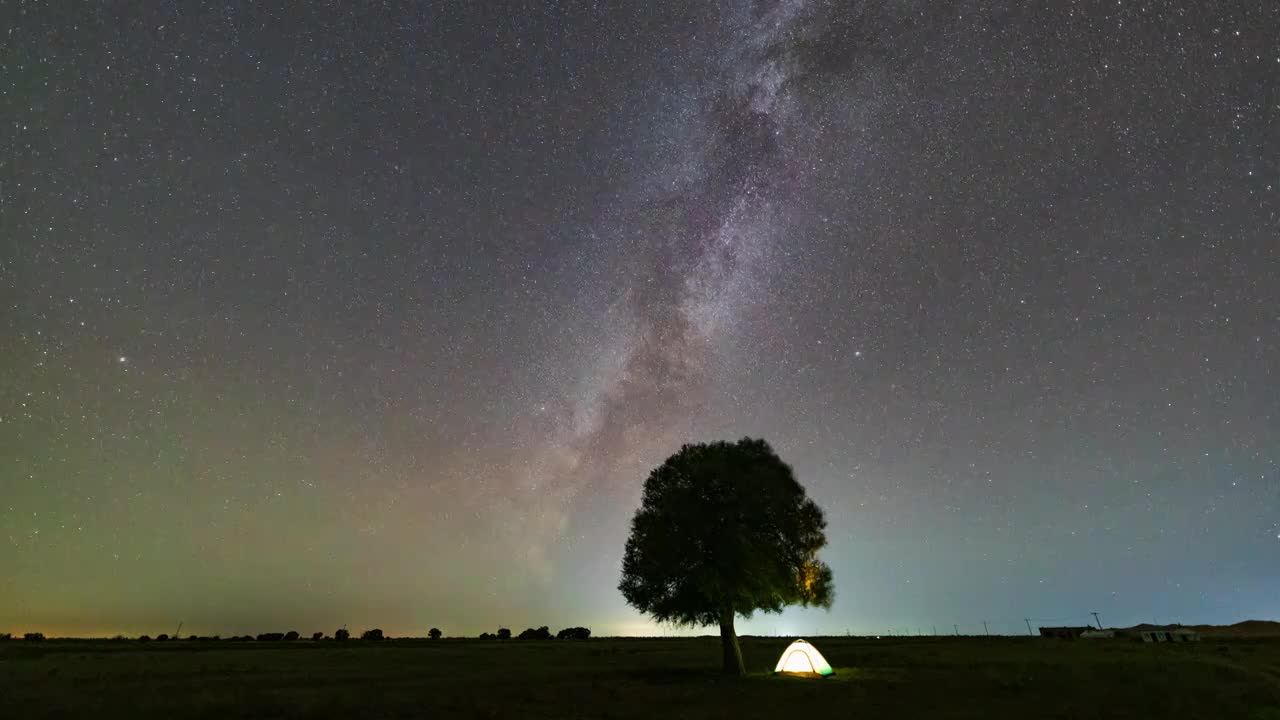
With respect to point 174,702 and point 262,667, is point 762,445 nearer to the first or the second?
point 174,702

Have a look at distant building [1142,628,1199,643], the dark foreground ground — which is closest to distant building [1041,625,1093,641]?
distant building [1142,628,1199,643]

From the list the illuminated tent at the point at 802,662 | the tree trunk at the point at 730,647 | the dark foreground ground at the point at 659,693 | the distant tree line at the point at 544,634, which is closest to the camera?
the dark foreground ground at the point at 659,693

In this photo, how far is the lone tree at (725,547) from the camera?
117ft

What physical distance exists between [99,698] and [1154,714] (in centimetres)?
4134

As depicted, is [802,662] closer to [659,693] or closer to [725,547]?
[725,547]

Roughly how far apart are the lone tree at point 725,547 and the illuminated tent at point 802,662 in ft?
7.92

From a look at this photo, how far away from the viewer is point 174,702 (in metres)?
26.0

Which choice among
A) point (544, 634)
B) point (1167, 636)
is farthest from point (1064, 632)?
point (544, 634)

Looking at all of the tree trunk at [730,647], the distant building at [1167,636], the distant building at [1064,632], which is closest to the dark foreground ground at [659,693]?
the tree trunk at [730,647]

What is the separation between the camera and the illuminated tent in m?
35.1

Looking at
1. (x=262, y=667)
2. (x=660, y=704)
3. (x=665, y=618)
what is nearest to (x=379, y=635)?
(x=262, y=667)

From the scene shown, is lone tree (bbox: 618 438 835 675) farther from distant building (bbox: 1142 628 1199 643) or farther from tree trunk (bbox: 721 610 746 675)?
distant building (bbox: 1142 628 1199 643)

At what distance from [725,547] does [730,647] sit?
6078 mm

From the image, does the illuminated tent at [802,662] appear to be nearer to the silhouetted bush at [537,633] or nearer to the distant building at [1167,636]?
the distant building at [1167,636]
